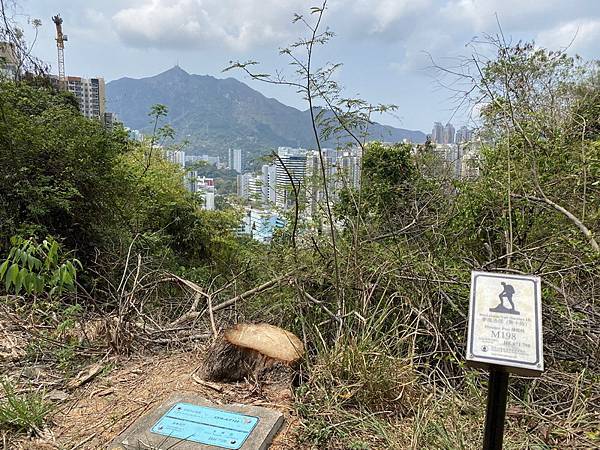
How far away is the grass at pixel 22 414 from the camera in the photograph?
71.7 inches

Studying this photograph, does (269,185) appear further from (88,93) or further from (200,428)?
(88,93)

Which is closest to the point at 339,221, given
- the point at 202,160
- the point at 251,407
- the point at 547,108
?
the point at 251,407

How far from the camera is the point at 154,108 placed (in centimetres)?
706

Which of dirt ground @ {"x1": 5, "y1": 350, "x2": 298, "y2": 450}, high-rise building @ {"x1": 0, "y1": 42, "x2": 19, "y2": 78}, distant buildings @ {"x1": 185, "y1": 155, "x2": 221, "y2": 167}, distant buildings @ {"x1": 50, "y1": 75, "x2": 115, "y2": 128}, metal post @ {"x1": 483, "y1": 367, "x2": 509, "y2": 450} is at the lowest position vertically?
dirt ground @ {"x1": 5, "y1": 350, "x2": 298, "y2": 450}

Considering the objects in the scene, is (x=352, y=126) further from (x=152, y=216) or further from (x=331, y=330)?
(x=152, y=216)

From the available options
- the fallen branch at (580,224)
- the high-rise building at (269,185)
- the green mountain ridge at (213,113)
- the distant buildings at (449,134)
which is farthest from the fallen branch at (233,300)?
the distant buildings at (449,134)

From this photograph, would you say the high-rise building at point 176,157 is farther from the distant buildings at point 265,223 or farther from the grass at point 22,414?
the grass at point 22,414

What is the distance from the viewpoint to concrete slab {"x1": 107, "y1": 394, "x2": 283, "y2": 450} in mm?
1729

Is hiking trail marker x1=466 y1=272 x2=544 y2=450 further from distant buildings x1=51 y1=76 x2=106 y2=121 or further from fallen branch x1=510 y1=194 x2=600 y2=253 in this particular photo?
distant buildings x1=51 y1=76 x2=106 y2=121

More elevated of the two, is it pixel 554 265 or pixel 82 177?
pixel 82 177

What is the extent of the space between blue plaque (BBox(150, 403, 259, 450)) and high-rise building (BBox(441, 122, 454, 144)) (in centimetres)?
327

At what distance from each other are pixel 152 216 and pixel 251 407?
5.51m

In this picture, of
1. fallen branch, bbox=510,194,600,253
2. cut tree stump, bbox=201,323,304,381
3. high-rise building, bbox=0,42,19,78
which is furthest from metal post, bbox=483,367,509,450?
high-rise building, bbox=0,42,19,78

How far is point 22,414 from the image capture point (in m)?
1.84
